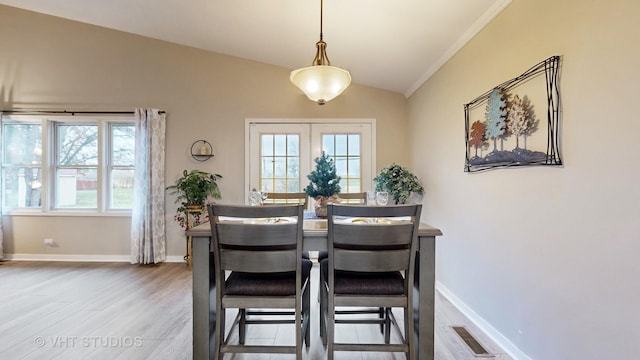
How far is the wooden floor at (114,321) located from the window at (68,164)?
3.51 feet

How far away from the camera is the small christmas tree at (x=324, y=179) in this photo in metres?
2.06

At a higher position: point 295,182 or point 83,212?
point 295,182

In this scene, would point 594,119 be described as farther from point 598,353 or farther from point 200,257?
point 200,257

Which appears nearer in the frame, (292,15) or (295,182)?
(292,15)

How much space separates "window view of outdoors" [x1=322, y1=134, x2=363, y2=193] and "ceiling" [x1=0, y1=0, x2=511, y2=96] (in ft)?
2.82

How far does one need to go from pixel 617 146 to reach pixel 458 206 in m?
1.46

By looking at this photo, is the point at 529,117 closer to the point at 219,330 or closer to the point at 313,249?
the point at 313,249

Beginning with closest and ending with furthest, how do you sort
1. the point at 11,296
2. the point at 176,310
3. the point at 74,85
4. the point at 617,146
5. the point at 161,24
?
the point at 617,146 < the point at 176,310 < the point at 11,296 < the point at 161,24 < the point at 74,85

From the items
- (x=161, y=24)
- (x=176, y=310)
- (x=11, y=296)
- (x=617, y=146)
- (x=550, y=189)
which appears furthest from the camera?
(x=161, y=24)

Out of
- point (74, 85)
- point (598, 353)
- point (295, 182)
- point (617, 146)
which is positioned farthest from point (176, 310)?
point (74, 85)

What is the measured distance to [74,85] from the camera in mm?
3996

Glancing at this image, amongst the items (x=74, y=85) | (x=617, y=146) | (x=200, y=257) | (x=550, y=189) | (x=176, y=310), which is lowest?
(x=176, y=310)

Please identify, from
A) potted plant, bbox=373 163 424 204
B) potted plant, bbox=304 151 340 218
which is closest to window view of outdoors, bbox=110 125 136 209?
potted plant, bbox=304 151 340 218

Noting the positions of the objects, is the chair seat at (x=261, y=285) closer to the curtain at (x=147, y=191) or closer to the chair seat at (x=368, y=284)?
the chair seat at (x=368, y=284)
